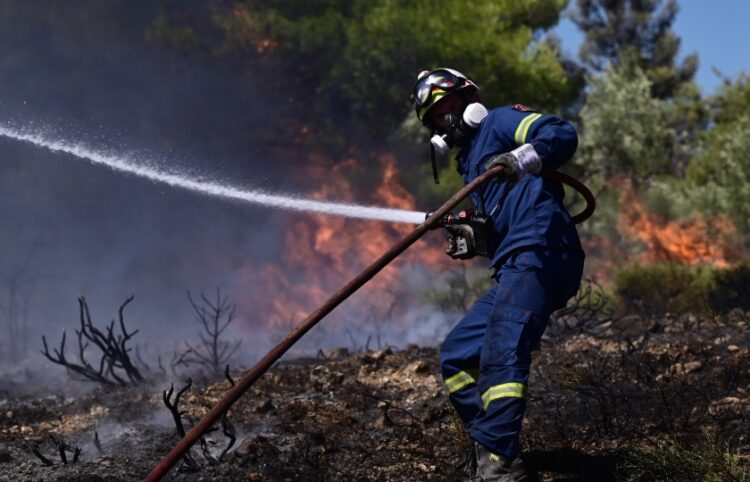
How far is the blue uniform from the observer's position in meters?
3.63

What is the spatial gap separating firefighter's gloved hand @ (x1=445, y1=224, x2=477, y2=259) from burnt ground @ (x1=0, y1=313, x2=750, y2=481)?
0.99 m

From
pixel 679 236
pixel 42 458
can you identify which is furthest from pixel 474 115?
pixel 679 236

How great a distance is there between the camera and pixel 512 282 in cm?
381

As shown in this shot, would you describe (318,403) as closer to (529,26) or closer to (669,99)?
(529,26)

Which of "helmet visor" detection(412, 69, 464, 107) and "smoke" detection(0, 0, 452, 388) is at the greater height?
"smoke" detection(0, 0, 452, 388)

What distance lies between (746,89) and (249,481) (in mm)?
22373

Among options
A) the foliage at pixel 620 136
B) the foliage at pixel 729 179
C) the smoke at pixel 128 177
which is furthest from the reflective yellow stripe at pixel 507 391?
the foliage at pixel 620 136

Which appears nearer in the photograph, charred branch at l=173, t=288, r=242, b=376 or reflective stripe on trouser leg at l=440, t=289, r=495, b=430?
reflective stripe on trouser leg at l=440, t=289, r=495, b=430

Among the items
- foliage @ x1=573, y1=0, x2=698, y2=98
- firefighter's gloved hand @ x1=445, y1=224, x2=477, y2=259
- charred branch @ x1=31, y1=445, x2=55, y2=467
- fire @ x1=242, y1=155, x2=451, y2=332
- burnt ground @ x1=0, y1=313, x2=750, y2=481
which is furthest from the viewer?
foliage @ x1=573, y1=0, x2=698, y2=98

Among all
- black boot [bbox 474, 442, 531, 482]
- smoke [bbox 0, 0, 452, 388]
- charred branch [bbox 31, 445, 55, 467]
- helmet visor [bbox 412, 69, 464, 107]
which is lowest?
black boot [bbox 474, 442, 531, 482]

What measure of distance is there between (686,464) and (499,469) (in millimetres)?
792

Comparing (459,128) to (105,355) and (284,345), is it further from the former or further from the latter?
(105,355)

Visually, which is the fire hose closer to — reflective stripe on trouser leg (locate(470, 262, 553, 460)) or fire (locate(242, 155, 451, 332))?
reflective stripe on trouser leg (locate(470, 262, 553, 460))

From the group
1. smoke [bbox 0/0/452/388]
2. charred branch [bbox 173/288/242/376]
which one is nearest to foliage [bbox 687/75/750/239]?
smoke [bbox 0/0/452/388]
